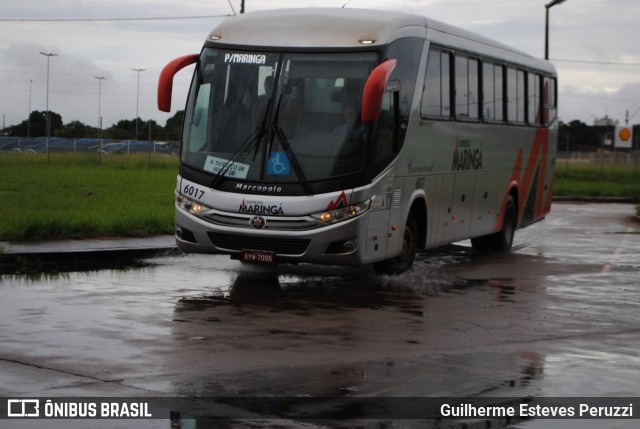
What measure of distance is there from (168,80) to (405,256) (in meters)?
4.07

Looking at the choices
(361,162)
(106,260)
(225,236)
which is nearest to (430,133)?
(361,162)

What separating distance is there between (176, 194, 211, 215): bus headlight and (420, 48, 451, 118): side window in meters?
3.58

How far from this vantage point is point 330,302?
14367mm

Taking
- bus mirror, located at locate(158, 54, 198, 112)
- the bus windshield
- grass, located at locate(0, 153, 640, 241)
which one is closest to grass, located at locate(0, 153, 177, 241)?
grass, located at locate(0, 153, 640, 241)

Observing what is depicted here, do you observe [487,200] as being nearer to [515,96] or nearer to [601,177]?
[515,96]

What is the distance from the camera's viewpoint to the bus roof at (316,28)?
15617 mm

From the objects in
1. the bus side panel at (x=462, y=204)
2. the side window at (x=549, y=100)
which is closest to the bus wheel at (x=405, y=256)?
the bus side panel at (x=462, y=204)

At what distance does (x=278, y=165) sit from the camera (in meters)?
15.3

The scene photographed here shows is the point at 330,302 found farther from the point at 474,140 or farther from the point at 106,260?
the point at 474,140

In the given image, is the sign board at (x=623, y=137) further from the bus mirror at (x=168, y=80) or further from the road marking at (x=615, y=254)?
the bus mirror at (x=168, y=80)

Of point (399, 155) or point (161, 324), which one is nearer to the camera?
point (161, 324)

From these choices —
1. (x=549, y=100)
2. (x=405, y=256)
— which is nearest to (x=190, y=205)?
(x=405, y=256)

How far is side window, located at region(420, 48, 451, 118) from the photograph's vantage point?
1756 centimetres

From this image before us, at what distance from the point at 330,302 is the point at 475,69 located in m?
7.02
